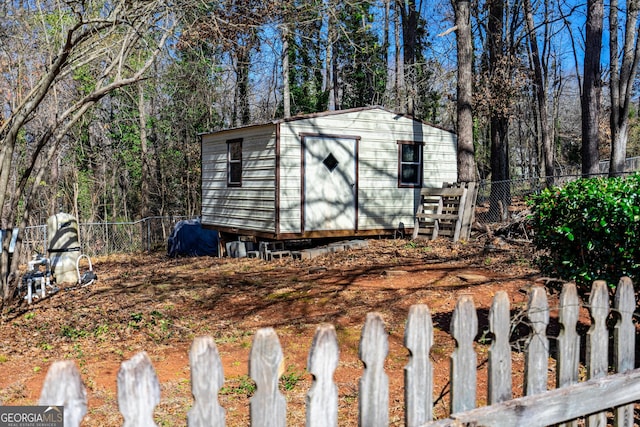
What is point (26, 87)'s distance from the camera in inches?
542

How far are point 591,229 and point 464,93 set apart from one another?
37.9 ft

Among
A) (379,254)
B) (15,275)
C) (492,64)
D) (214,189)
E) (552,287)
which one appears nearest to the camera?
(552,287)

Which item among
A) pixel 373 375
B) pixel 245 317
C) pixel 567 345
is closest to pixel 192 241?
pixel 245 317

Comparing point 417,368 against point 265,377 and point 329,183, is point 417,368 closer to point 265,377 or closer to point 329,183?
point 265,377

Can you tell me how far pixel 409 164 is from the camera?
1529 centimetres

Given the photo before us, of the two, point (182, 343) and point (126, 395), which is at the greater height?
point (126, 395)

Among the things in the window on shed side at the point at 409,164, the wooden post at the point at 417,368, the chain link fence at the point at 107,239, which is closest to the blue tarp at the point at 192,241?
the chain link fence at the point at 107,239

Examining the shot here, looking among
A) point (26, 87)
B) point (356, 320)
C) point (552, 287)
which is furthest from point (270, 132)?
point (552, 287)

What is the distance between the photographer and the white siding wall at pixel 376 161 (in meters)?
13.4

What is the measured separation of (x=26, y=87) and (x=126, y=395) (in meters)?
14.5

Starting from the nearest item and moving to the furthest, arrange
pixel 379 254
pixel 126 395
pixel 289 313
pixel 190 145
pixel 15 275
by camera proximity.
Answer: pixel 126 395 → pixel 289 313 → pixel 15 275 → pixel 379 254 → pixel 190 145

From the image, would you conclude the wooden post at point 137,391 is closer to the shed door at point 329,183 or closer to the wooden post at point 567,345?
the wooden post at point 567,345

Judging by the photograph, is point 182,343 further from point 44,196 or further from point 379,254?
point 44,196

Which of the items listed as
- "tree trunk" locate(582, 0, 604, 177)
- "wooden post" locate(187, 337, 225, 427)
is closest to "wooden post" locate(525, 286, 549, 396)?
"wooden post" locate(187, 337, 225, 427)
